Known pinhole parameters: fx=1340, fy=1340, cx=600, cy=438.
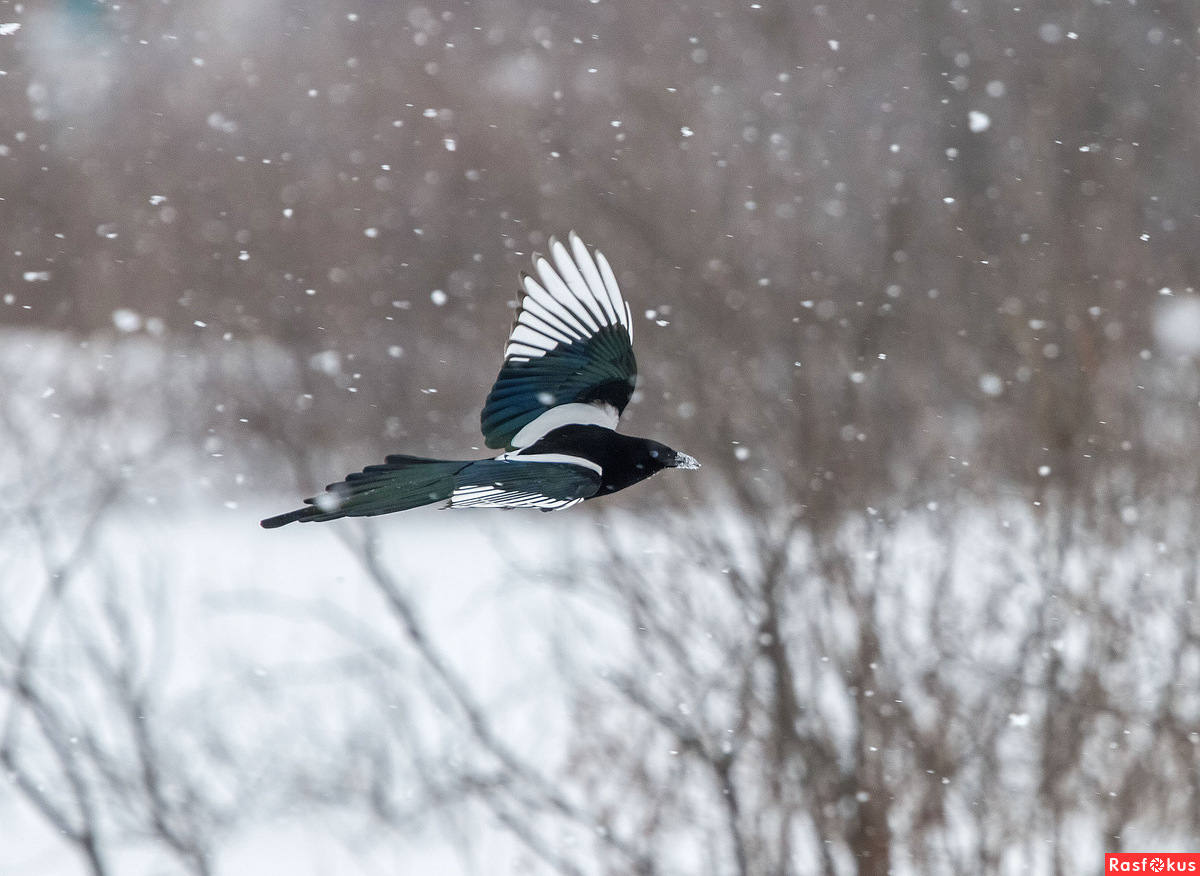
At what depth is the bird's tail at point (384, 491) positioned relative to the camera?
5.25 feet

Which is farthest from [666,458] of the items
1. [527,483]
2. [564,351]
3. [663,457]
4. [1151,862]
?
[1151,862]

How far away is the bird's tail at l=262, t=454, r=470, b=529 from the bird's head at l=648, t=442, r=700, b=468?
28cm

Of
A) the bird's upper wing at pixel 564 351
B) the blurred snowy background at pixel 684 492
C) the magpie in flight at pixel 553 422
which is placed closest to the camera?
the magpie in flight at pixel 553 422

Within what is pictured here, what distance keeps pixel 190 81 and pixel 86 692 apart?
377cm

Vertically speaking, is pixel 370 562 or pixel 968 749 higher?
pixel 370 562

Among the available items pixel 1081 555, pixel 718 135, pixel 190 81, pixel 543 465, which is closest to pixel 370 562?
pixel 718 135

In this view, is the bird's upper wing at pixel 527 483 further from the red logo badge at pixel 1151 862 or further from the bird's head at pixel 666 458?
the red logo badge at pixel 1151 862

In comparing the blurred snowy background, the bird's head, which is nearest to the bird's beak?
the bird's head

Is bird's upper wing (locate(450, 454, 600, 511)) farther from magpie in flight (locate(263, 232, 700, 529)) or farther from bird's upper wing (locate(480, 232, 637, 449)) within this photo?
bird's upper wing (locate(480, 232, 637, 449))

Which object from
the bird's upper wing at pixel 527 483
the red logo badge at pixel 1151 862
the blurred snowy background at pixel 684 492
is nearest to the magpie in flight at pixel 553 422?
the bird's upper wing at pixel 527 483

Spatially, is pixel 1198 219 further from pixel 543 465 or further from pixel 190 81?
pixel 190 81

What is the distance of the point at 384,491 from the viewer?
1.74 m

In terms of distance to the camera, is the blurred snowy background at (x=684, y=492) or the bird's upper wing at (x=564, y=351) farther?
the blurred snowy background at (x=684, y=492)

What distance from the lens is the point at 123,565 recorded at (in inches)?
236
